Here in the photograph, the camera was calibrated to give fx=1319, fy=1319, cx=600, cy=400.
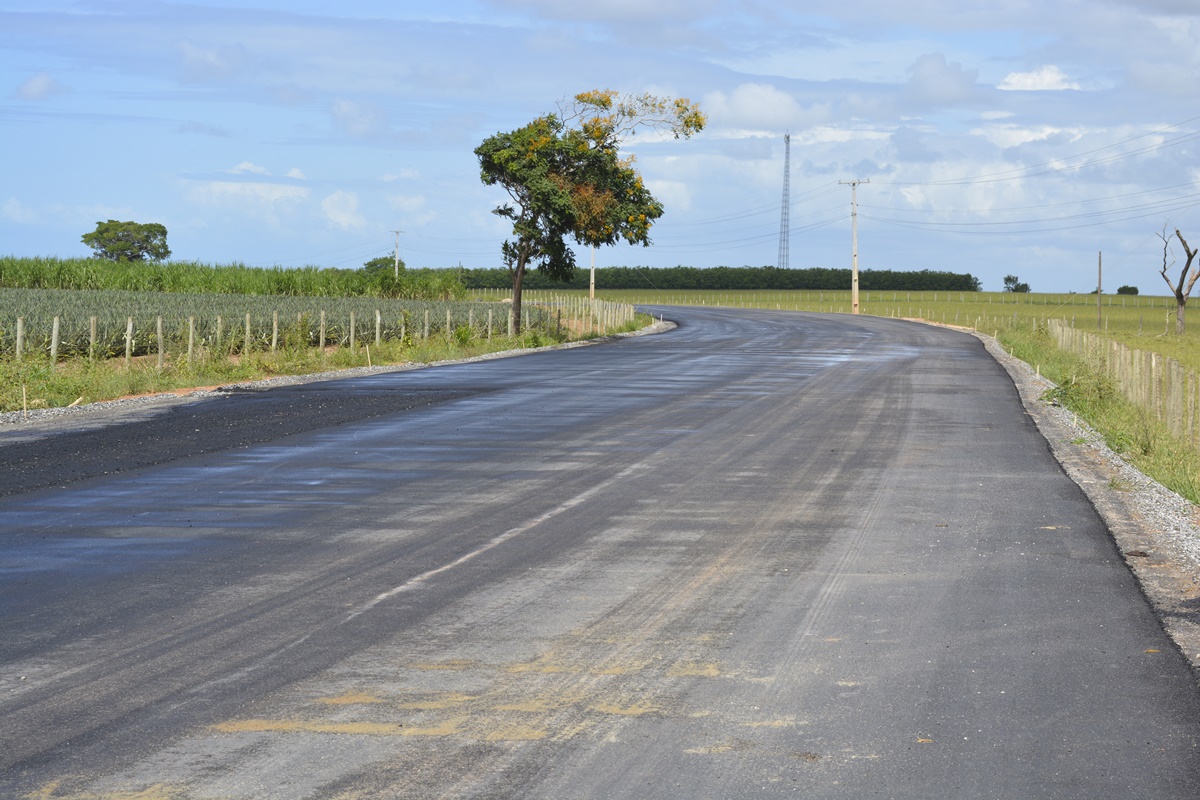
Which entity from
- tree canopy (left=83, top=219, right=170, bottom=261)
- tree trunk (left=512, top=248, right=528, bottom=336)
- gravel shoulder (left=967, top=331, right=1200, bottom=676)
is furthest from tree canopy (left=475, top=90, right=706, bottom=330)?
tree canopy (left=83, top=219, right=170, bottom=261)

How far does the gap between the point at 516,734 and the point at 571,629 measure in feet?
6.04

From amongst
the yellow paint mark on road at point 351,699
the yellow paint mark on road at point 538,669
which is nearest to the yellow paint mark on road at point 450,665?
the yellow paint mark on road at point 538,669

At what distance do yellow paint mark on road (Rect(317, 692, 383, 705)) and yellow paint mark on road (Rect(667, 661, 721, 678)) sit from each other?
4.85 feet

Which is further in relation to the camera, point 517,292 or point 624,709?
point 517,292

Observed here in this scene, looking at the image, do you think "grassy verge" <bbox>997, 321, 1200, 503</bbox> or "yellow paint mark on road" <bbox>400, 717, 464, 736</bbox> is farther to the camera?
"grassy verge" <bbox>997, 321, 1200, 503</bbox>

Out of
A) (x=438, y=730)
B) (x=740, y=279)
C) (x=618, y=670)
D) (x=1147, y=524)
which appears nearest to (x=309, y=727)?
(x=438, y=730)

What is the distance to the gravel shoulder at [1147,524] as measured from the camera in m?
8.16

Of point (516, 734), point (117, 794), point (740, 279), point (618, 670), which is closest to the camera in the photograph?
point (117, 794)

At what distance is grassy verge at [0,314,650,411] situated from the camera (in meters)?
23.5

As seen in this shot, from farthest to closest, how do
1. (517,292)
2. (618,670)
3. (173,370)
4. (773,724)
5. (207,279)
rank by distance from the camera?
(207,279), (517,292), (173,370), (618,670), (773,724)

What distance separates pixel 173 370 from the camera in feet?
97.6

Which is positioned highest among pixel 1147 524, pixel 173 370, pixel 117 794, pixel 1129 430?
pixel 173 370

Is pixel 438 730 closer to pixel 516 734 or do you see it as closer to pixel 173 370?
pixel 516 734

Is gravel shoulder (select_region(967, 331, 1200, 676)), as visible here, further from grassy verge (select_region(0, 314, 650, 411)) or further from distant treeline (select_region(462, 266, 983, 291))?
distant treeline (select_region(462, 266, 983, 291))
